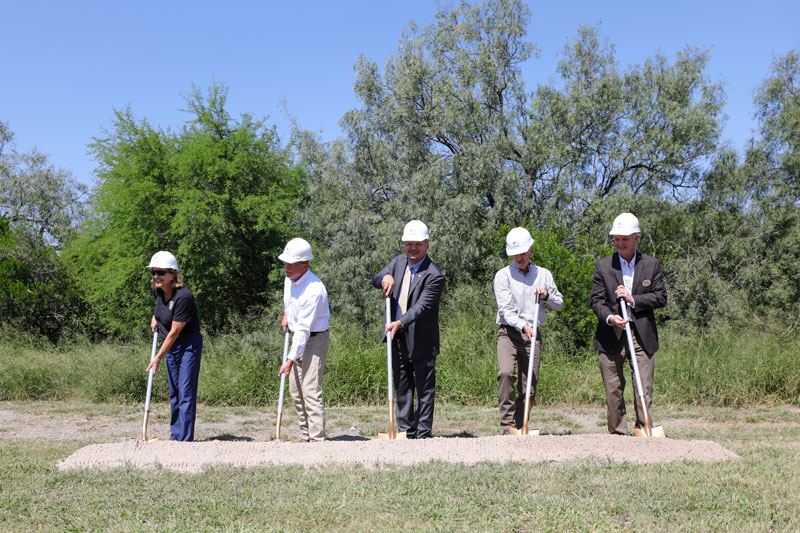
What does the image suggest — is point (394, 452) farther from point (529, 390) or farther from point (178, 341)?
point (178, 341)

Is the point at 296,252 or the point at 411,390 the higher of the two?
the point at 296,252

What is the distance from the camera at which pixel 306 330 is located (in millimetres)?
6418

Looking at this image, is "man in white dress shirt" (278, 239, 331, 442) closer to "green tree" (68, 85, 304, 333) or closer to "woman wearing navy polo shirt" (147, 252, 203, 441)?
"woman wearing navy polo shirt" (147, 252, 203, 441)

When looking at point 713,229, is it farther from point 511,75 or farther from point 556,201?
point 511,75

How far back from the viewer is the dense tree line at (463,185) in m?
18.1

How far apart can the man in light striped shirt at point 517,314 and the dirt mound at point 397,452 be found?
33.6 inches

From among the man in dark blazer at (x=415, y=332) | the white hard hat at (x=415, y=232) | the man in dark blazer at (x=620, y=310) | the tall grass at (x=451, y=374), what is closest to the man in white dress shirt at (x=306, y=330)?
the man in dark blazer at (x=415, y=332)

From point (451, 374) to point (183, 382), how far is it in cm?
552

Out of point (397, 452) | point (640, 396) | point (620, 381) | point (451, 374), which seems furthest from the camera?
point (451, 374)

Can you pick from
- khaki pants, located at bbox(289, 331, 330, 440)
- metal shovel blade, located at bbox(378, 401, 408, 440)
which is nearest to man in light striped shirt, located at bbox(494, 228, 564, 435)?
metal shovel blade, located at bbox(378, 401, 408, 440)

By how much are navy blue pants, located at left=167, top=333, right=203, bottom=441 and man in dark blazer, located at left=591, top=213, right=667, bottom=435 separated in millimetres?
3813

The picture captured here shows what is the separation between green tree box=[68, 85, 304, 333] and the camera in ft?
61.4

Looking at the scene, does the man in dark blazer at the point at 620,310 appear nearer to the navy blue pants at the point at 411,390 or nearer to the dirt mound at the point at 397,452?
the dirt mound at the point at 397,452

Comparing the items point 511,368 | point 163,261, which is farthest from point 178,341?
point 511,368
